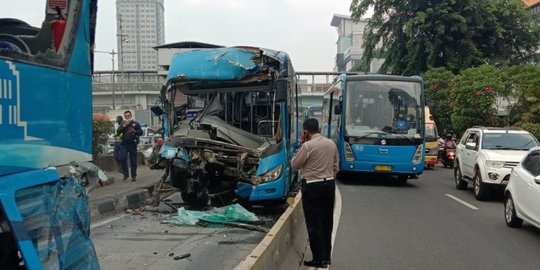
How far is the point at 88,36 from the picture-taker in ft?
13.3

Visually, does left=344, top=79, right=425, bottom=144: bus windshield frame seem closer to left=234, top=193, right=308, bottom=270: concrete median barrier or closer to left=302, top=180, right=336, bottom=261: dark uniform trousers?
left=234, top=193, right=308, bottom=270: concrete median barrier

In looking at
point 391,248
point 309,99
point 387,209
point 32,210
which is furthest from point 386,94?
point 309,99

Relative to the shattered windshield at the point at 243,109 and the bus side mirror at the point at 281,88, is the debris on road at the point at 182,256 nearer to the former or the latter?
the bus side mirror at the point at 281,88

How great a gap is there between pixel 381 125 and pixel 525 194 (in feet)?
23.6

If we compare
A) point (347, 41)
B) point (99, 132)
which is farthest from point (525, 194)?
point (347, 41)

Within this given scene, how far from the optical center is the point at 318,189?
20.7 feet

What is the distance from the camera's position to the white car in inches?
327

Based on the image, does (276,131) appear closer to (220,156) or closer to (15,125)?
(220,156)

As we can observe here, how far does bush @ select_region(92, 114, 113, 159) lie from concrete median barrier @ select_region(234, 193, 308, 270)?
895 cm

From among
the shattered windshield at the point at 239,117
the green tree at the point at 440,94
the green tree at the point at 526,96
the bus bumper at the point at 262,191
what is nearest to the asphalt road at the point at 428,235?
the bus bumper at the point at 262,191

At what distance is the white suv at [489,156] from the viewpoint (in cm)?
1238

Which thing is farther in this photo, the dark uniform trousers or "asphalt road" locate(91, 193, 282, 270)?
"asphalt road" locate(91, 193, 282, 270)

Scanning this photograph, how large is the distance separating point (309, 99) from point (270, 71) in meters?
45.5

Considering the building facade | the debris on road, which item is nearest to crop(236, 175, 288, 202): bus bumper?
the debris on road
